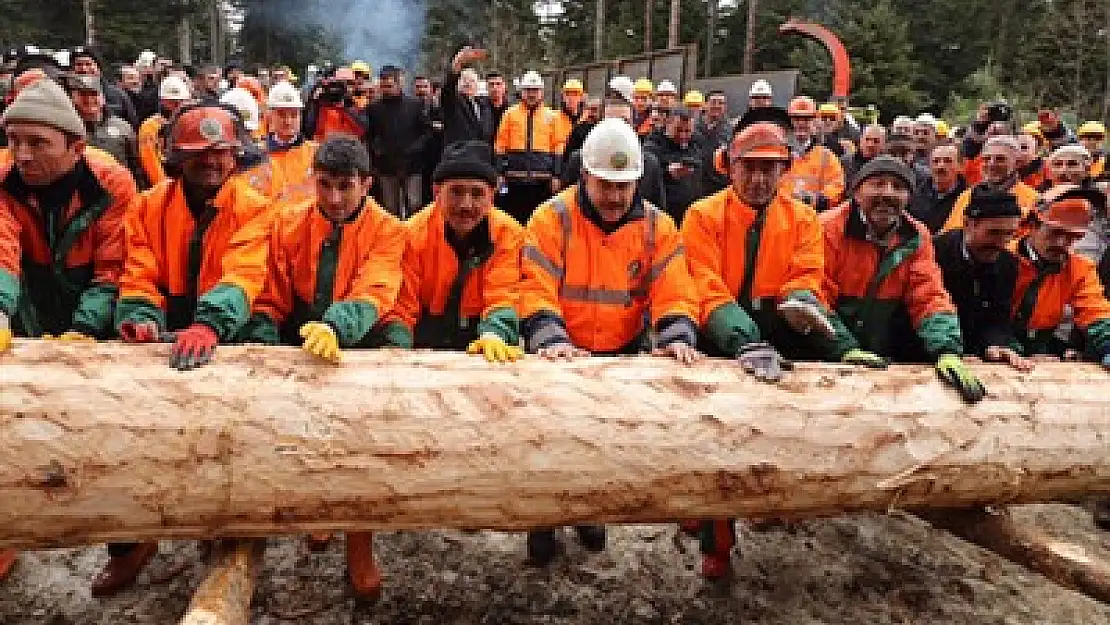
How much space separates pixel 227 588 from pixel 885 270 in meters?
2.99

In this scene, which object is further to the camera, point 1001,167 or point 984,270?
point 1001,167

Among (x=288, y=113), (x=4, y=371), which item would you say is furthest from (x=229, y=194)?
(x=288, y=113)

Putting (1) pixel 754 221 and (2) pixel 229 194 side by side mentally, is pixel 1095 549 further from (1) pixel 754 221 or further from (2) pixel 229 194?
(2) pixel 229 194

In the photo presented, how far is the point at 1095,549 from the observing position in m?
4.34

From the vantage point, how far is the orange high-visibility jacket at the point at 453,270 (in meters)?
3.60

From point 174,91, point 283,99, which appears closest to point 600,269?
point 283,99

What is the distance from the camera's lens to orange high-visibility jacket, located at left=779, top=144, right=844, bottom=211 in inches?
263

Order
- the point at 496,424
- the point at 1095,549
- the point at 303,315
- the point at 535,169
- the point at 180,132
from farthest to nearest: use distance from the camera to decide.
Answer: the point at 535,169 < the point at 1095,549 < the point at 303,315 < the point at 180,132 < the point at 496,424

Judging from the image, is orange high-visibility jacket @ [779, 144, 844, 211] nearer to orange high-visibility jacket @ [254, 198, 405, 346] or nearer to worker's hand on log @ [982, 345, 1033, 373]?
worker's hand on log @ [982, 345, 1033, 373]

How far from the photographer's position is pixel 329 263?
11.2ft

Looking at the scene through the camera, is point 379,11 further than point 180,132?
Yes

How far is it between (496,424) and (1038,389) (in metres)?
2.18

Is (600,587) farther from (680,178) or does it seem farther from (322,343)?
(680,178)

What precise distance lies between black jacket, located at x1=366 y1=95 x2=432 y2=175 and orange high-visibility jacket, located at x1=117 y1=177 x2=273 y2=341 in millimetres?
4474
